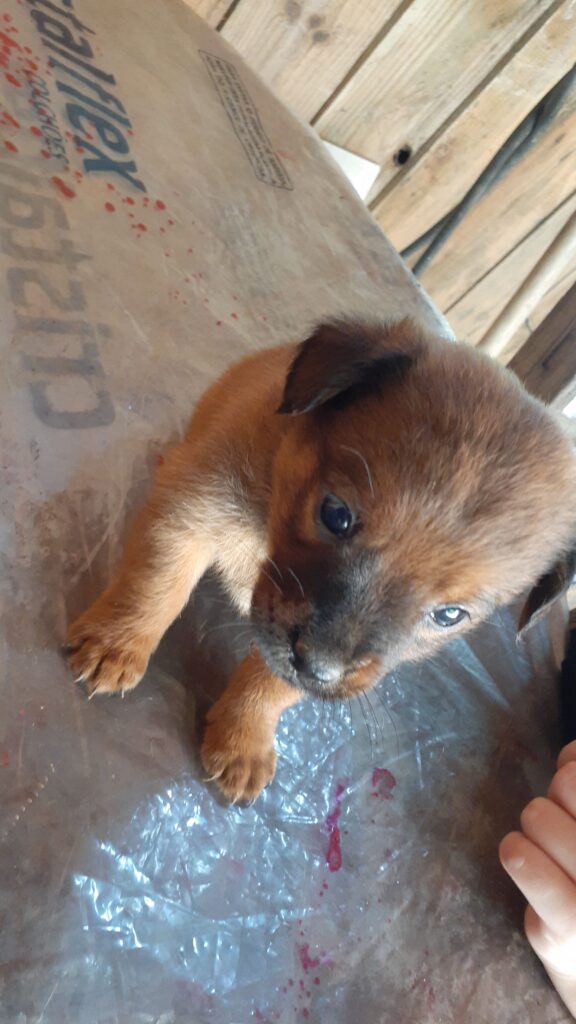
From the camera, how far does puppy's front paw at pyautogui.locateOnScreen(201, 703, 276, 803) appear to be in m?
1.62

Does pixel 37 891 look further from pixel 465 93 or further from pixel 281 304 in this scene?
pixel 465 93

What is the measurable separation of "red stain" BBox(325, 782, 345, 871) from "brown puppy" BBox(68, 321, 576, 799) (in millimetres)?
190

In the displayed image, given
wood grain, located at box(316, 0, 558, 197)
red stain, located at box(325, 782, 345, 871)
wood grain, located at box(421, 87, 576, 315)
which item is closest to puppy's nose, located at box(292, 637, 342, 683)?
red stain, located at box(325, 782, 345, 871)

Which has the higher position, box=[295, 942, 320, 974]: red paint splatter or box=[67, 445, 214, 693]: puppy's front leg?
box=[67, 445, 214, 693]: puppy's front leg

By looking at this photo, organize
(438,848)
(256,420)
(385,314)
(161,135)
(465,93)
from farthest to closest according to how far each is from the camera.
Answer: (465,93)
(385,314)
(161,135)
(438,848)
(256,420)

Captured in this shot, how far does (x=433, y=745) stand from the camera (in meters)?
2.07

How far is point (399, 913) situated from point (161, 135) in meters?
2.34

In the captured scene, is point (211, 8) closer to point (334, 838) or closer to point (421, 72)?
point (421, 72)

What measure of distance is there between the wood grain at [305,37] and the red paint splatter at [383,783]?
9.59ft

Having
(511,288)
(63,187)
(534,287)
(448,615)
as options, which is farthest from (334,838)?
(511,288)

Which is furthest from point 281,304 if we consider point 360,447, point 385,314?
point 360,447

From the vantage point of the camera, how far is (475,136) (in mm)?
4074

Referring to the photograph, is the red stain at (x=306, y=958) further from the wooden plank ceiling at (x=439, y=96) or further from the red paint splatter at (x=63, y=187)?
the wooden plank ceiling at (x=439, y=96)

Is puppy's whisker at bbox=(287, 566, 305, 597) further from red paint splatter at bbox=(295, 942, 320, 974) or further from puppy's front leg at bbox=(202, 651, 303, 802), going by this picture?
red paint splatter at bbox=(295, 942, 320, 974)
